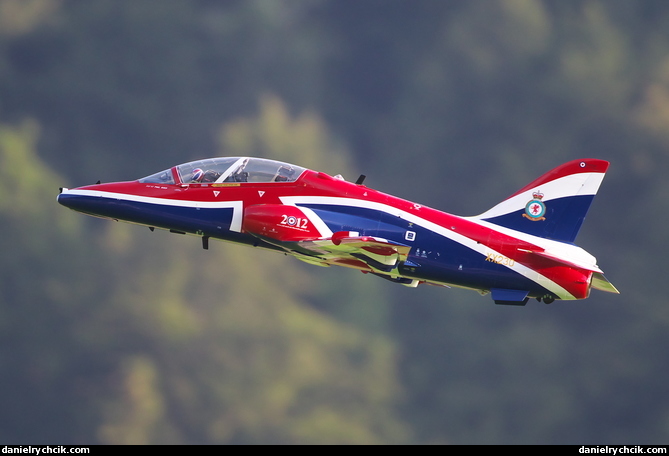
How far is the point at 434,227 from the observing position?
19641 mm

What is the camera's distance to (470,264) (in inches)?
770

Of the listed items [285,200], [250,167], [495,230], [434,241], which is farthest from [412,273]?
[250,167]

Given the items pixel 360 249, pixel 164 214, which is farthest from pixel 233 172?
pixel 360 249

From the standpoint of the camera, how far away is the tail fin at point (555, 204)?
65.6 ft

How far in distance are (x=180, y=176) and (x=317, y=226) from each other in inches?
158

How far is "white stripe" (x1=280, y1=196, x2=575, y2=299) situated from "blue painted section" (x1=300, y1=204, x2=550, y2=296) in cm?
9

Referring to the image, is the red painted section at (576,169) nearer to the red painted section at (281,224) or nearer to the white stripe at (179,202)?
the red painted section at (281,224)

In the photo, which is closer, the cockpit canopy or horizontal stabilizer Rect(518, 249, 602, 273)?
horizontal stabilizer Rect(518, 249, 602, 273)

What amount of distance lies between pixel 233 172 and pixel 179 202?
1.54 metres

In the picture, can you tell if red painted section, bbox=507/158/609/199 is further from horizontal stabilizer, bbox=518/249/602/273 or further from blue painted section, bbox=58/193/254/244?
blue painted section, bbox=58/193/254/244

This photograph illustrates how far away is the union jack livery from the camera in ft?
63.4

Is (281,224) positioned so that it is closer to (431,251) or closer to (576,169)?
(431,251)

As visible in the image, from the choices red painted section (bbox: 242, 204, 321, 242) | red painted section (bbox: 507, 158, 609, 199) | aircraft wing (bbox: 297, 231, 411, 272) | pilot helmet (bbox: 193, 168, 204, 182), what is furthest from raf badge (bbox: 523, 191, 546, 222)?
pilot helmet (bbox: 193, 168, 204, 182)

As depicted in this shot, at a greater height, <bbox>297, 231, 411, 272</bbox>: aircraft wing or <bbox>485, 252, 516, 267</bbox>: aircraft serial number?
<bbox>485, 252, 516, 267</bbox>: aircraft serial number
